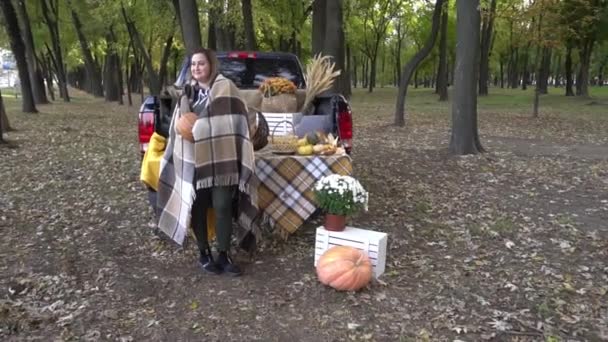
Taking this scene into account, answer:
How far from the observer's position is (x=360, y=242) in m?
4.04

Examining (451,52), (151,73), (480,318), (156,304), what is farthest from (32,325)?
(451,52)

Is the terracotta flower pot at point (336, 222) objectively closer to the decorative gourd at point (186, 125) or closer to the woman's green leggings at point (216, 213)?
the woman's green leggings at point (216, 213)

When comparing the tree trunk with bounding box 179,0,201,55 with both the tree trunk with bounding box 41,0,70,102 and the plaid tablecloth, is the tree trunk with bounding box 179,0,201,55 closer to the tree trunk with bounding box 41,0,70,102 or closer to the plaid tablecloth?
the plaid tablecloth

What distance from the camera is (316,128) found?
5586 millimetres

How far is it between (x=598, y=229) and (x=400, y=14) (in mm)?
33666

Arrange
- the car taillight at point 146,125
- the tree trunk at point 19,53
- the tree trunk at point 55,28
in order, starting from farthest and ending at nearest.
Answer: the tree trunk at point 55,28, the tree trunk at point 19,53, the car taillight at point 146,125

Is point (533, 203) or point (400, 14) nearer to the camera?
point (533, 203)

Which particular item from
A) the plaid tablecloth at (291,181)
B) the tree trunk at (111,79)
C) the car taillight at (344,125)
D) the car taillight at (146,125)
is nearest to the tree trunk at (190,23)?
the car taillight at (146,125)

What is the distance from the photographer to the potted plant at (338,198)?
158 inches

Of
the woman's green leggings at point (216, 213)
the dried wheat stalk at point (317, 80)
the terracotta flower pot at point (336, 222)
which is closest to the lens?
the woman's green leggings at point (216, 213)

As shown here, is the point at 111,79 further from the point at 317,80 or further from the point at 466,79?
the point at 317,80

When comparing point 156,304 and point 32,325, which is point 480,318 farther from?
point 32,325

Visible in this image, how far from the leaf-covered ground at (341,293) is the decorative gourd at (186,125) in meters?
1.13

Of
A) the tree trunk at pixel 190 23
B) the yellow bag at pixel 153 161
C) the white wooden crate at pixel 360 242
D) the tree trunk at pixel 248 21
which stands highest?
the tree trunk at pixel 248 21
